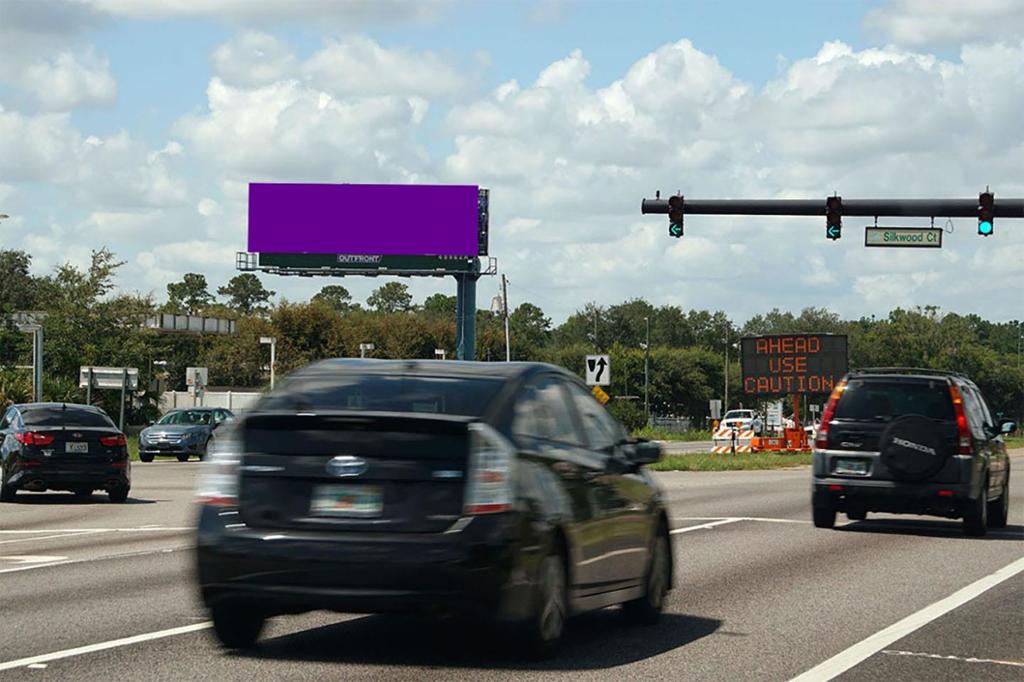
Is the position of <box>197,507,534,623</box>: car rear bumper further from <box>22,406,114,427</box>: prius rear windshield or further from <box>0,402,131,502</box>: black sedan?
<box>22,406,114,427</box>: prius rear windshield

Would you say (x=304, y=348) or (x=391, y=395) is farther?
(x=304, y=348)

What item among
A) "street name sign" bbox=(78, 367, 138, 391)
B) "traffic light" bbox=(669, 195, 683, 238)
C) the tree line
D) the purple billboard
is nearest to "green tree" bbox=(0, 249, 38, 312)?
the tree line

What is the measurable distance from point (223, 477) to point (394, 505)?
101cm

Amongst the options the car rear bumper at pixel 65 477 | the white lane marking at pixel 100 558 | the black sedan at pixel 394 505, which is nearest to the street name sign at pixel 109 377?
the car rear bumper at pixel 65 477

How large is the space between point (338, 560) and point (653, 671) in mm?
1757

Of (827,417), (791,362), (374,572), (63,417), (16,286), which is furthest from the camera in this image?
(16,286)

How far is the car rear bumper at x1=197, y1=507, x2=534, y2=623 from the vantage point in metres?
8.95

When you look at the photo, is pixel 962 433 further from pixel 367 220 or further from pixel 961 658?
pixel 367 220

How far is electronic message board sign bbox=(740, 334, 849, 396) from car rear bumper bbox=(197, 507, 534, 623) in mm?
46083


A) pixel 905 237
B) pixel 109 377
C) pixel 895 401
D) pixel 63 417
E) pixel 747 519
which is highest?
pixel 905 237

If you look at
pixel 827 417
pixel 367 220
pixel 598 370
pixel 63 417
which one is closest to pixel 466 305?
pixel 367 220

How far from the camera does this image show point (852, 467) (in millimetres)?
19891

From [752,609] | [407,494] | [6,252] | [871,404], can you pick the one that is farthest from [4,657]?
[6,252]

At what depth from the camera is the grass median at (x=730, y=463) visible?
45.4 meters
